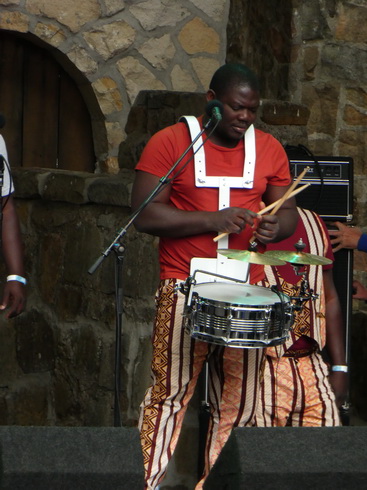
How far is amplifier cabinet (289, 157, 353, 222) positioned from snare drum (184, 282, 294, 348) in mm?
1106

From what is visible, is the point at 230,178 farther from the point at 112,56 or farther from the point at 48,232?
the point at 112,56

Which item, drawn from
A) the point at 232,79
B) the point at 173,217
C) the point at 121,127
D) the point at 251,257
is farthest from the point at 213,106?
the point at 121,127

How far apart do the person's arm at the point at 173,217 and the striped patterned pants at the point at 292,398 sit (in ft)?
2.00

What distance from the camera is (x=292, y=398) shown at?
4047 mm

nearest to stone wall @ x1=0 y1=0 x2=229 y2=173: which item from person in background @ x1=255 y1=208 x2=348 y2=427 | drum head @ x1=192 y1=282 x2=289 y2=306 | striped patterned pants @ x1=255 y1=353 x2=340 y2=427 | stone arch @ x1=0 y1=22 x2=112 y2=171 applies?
stone arch @ x1=0 y1=22 x2=112 y2=171

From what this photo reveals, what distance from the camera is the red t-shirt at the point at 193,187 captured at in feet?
12.6

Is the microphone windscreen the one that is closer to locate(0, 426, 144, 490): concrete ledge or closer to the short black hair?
the short black hair

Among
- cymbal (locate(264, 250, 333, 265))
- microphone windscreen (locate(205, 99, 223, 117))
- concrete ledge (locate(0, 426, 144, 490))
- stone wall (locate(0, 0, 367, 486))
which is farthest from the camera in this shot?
stone wall (locate(0, 0, 367, 486))

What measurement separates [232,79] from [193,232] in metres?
0.54

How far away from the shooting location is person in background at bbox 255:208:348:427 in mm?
4043

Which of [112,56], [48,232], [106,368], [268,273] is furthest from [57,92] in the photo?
[268,273]

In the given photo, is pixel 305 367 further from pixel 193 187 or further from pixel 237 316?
pixel 193 187

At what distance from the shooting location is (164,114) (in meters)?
5.21

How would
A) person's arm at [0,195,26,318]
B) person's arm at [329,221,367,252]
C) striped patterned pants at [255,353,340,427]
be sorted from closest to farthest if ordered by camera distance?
striped patterned pants at [255,353,340,427], person's arm at [0,195,26,318], person's arm at [329,221,367,252]
